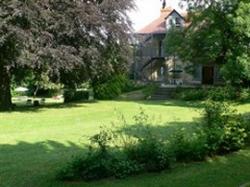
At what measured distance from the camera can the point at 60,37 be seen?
26750mm

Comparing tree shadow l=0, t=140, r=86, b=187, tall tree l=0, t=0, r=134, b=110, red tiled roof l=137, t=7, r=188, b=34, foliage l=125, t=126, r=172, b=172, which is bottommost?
tree shadow l=0, t=140, r=86, b=187

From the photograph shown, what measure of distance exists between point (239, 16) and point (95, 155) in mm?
26532

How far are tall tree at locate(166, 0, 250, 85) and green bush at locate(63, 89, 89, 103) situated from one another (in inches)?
295

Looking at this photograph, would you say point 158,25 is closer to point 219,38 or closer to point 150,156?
point 219,38

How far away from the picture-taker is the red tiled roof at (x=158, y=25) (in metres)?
57.2

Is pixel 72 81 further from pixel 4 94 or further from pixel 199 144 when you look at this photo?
pixel 199 144

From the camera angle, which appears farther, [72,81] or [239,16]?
[239,16]

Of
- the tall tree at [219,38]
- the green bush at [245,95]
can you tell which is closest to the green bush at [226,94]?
the green bush at [245,95]

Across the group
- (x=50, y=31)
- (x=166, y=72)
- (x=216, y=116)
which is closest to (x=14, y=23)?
(x=50, y=31)

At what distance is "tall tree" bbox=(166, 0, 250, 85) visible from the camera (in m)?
33.4

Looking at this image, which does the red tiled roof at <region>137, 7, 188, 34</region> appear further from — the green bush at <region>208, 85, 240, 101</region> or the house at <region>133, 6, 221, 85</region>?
the green bush at <region>208, 85, 240, 101</region>

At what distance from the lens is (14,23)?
24.4 metres

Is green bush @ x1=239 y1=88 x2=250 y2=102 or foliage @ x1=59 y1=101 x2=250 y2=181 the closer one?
foliage @ x1=59 y1=101 x2=250 y2=181

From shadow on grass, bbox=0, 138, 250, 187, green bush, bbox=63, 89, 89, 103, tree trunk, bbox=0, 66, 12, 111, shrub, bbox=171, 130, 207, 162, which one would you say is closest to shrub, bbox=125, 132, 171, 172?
shadow on grass, bbox=0, 138, 250, 187
